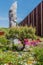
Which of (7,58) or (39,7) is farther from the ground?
(39,7)

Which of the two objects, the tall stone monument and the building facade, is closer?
the tall stone monument

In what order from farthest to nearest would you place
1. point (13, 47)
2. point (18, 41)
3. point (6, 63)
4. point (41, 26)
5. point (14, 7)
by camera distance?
1. point (41, 26)
2. point (14, 7)
3. point (18, 41)
4. point (13, 47)
5. point (6, 63)

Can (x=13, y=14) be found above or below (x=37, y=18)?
above

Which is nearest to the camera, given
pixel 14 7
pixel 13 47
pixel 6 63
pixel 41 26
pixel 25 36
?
pixel 6 63

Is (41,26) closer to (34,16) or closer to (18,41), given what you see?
(34,16)

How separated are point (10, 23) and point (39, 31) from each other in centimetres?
352

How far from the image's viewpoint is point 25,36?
1456cm

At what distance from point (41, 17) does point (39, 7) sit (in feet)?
3.09

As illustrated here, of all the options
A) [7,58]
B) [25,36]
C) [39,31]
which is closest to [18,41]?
[25,36]

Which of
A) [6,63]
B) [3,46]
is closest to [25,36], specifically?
[3,46]

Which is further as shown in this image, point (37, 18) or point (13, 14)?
point (37, 18)

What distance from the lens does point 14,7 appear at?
67.9ft

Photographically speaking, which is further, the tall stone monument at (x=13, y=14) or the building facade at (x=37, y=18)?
the building facade at (x=37, y=18)

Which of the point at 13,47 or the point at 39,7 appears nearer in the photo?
the point at 13,47
